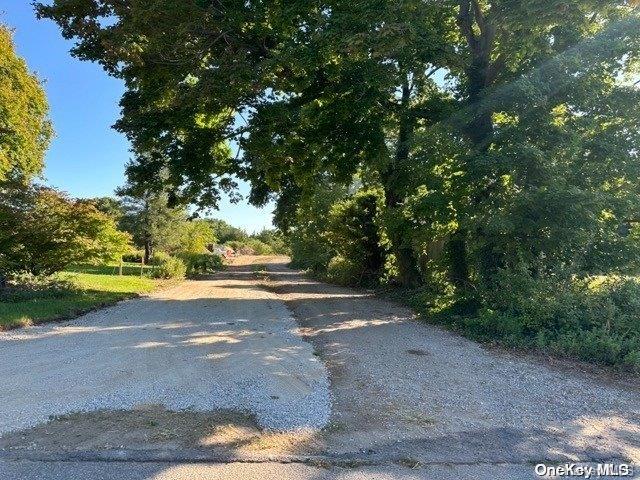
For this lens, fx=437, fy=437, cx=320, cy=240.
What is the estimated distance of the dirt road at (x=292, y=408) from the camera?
150 inches

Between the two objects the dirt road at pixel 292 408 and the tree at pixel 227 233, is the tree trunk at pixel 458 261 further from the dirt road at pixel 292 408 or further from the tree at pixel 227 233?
the tree at pixel 227 233

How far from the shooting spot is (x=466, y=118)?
1159 centimetres

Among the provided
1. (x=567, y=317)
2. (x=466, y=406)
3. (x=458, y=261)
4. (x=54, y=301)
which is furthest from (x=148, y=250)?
(x=466, y=406)

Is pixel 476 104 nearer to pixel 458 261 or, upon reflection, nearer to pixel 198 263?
pixel 458 261

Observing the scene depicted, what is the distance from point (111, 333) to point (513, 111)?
35.8 feet

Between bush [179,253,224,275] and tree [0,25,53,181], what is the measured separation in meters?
10.7

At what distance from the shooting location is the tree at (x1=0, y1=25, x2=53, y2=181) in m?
18.5

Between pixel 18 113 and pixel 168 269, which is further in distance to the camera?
pixel 168 269

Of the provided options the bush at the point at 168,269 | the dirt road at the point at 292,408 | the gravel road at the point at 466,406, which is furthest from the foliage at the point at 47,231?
the bush at the point at 168,269

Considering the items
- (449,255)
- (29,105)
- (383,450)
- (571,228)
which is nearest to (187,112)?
(449,255)

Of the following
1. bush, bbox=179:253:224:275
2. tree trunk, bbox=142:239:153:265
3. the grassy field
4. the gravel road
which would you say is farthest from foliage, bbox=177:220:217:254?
the gravel road

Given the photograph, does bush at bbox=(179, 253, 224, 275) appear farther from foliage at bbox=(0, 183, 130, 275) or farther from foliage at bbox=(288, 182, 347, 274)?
foliage at bbox=(0, 183, 130, 275)

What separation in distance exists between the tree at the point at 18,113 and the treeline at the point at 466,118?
24.6 feet

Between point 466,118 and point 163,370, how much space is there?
9.53 meters
